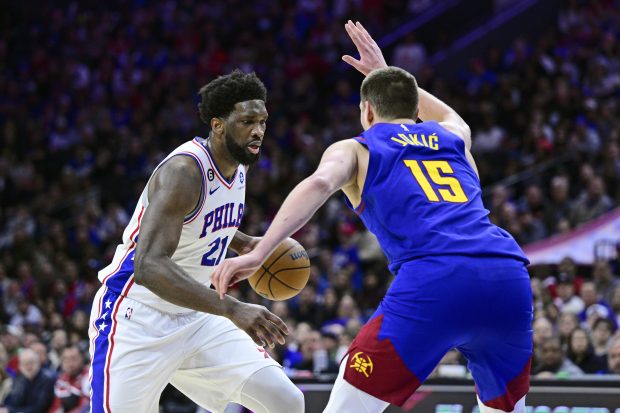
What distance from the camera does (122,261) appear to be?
486 cm

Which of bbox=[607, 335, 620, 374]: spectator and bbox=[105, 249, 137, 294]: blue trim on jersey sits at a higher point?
bbox=[105, 249, 137, 294]: blue trim on jersey

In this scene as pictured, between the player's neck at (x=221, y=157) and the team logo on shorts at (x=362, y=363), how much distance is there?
1439mm

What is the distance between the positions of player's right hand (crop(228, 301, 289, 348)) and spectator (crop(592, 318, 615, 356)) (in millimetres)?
5319

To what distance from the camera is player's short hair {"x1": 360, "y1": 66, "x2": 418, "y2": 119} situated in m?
4.19

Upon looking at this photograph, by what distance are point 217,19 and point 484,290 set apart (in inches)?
648

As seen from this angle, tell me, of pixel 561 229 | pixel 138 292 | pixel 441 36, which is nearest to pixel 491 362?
pixel 138 292

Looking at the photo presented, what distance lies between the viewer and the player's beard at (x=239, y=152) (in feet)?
15.9

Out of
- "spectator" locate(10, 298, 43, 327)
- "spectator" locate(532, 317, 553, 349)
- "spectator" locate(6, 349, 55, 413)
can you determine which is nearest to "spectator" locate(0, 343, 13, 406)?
"spectator" locate(6, 349, 55, 413)

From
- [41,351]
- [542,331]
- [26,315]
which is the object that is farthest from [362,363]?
[26,315]

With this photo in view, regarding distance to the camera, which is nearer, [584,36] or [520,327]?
[520,327]

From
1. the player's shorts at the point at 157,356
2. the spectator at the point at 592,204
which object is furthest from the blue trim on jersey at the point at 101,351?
the spectator at the point at 592,204

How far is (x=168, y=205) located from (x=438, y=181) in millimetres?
1291

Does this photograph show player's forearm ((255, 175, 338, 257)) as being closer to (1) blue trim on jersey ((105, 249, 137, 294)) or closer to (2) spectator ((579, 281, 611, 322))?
(1) blue trim on jersey ((105, 249, 137, 294))

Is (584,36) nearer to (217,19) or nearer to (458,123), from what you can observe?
(217,19)
